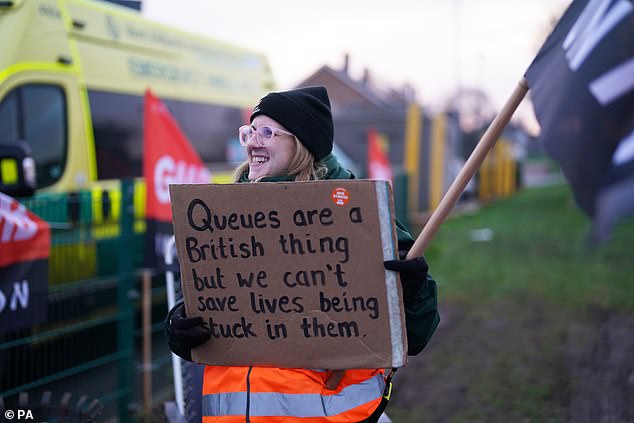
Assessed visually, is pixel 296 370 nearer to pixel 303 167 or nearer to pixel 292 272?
pixel 292 272

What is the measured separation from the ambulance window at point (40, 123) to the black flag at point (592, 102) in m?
4.79

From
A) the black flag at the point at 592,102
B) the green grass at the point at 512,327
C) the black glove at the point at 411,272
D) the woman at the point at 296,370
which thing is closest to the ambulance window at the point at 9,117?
the green grass at the point at 512,327

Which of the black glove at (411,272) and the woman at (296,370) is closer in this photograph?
the black glove at (411,272)

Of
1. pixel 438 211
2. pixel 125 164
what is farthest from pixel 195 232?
pixel 125 164

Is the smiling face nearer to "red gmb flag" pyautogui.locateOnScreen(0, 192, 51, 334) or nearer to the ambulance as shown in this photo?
"red gmb flag" pyautogui.locateOnScreen(0, 192, 51, 334)

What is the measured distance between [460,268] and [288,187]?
9.36 metres

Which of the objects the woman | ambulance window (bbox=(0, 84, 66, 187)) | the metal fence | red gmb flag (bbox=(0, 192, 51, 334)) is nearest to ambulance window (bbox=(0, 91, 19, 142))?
ambulance window (bbox=(0, 84, 66, 187))

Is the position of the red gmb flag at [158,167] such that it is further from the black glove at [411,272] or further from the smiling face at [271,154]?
the black glove at [411,272]

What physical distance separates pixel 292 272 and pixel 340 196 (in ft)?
0.88

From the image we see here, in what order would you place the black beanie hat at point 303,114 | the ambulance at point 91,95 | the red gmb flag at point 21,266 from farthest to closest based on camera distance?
the ambulance at point 91,95
the red gmb flag at point 21,266
the black beanie hat at point 303,114

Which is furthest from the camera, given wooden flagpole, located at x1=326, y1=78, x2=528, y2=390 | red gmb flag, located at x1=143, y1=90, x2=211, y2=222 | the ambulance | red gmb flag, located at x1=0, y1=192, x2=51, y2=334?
the ambulance

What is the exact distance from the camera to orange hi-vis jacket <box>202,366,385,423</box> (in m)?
2.14

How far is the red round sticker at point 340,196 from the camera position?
2.06 metres

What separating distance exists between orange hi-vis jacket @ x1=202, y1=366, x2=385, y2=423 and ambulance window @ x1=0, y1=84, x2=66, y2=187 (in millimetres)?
4313
